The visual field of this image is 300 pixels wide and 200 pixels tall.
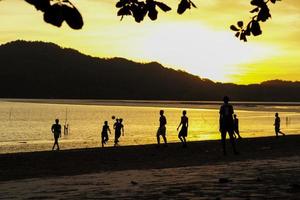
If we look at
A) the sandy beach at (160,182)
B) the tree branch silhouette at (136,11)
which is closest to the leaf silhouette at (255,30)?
the tree branch silhouette at (136,11)

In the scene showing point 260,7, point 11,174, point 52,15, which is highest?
point 260,7

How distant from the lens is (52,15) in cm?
341

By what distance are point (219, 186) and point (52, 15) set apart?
7.49 metres

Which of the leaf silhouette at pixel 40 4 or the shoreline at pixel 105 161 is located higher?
the leaf silhouette at pixel 40 4

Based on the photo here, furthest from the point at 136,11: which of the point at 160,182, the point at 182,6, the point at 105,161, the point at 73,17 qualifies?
the point at 105,161

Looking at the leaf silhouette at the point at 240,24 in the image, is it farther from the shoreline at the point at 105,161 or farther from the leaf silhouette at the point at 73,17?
the shoreline at the point at 105,161

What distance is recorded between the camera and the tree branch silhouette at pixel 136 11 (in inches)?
131

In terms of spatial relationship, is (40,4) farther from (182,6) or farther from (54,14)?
(182,6)

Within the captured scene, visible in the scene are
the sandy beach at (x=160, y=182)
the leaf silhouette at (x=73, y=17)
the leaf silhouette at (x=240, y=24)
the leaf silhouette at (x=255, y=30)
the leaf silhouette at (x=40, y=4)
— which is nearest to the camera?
the leaf silhouette at (x=73, y=17)

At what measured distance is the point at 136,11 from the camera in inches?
202

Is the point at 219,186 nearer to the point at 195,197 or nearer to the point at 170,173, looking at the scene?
the point at 195,197

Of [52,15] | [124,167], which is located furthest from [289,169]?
[52,15]

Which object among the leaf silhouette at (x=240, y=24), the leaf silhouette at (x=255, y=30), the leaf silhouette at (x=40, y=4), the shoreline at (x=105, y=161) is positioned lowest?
the shoreline at (x=105, y=161)

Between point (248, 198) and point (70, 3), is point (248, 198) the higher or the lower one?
the lower one
